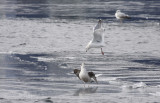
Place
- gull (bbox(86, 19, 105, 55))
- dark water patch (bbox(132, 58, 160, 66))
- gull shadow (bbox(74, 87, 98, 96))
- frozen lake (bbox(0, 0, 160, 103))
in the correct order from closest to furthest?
frozen lake (bbox(0, 0, 160, 103)) → gull shadow (bbox(74, 87, 98, 96)) → gull (bbox(86, 19, 105, 55)) → dark water patch (bbox(132, 58, 160, 66))

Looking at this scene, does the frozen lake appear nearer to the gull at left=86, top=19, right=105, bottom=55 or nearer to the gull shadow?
the gull shadow

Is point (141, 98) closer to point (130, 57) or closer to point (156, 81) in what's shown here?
point (156, 81)

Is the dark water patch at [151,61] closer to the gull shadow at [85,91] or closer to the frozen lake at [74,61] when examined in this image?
the frozen lake at [74,61]

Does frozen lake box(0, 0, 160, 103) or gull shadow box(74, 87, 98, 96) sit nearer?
frozen lake box(0, 0, 160, 103)

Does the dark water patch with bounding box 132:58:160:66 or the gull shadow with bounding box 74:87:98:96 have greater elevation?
the gull shadow with bounding box 74:87:98:96

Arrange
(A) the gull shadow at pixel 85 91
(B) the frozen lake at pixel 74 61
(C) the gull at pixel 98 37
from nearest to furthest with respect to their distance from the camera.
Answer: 1. (B) the frozen lake at pixel 74 61
2. (A) the gull shadow at pixel 85 91
3. (C) the gull at pixel 98 37

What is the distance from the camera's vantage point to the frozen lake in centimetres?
1234

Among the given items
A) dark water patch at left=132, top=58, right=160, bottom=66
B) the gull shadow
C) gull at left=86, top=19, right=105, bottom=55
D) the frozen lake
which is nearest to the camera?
the frozen lake

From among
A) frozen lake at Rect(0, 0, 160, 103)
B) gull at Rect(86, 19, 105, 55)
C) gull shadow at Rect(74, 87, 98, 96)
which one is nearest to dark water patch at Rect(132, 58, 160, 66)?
frozen lake at Rect(0, 0, 160, 103)

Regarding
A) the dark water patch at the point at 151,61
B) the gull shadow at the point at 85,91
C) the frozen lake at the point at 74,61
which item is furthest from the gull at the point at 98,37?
the gull shadow at the point at 85,91

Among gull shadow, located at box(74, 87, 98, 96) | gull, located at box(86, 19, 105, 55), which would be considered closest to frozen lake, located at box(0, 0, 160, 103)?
gull shadow, located at box(74, 87, 98, 96)

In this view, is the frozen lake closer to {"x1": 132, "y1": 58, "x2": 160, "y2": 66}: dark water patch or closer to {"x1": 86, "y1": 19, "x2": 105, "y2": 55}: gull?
{"x1": 132, "y1": 58, "x2": 160, "y2": 66}: dark water patch

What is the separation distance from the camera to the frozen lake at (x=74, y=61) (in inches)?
486

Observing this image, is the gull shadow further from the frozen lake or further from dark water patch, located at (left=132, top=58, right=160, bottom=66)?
dark water patch, located at (left=132, top=58, right=160, bottom=66)
